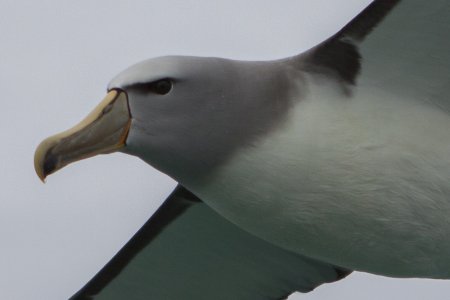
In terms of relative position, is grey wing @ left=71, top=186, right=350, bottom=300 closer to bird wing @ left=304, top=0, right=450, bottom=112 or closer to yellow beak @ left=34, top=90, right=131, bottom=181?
yellow beak @ left=34, top=90, right=131, bottom=181

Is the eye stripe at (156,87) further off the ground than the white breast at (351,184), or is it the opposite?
the eye stripe at (156,87)

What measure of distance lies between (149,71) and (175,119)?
0.37 meters

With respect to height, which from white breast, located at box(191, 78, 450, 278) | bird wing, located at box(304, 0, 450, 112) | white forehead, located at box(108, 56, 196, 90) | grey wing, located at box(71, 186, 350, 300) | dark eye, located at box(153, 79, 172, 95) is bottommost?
grey wing, located at box(71, 186, 350, 300)

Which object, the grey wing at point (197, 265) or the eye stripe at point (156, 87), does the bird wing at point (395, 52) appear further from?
the grey wing at point (197, 265)

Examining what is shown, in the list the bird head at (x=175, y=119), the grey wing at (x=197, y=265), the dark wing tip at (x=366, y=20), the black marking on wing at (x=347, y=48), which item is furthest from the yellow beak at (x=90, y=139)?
the grey wing at (x=197, y=265)

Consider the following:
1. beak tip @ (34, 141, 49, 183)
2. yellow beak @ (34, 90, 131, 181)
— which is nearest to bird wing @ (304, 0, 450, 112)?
yellow beak @ (34, 90, 131, 181)

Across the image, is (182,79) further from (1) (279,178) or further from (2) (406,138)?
(2) (406,138)

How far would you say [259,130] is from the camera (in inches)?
456

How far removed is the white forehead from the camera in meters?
11.4

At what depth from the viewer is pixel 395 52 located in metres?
11.9

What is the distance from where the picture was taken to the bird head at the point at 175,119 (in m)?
11.4

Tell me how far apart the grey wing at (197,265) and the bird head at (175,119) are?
70.7 inches

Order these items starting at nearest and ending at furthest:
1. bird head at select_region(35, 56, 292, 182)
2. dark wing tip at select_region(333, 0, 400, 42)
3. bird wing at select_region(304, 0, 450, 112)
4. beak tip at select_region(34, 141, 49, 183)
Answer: beak tip at select_region(34, 141, 49, 183)
bird head at select_region(35, 56, 292, 182)
dark wing tip at select_region(333, 0, 400, 42)
bird wing at select_region(304, 0, 450, 112)

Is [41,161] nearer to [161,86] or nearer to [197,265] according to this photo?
[161,86]
